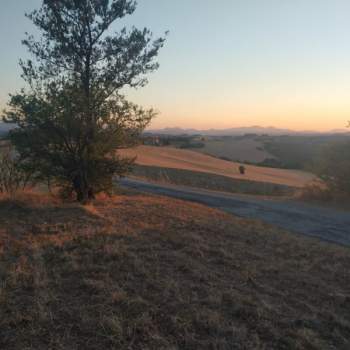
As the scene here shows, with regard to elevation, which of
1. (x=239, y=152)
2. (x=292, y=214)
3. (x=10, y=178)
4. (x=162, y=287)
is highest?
(x=10, y=178)

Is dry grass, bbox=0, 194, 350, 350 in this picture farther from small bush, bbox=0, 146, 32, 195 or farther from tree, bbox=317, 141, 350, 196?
tree, bbox=317, 141, 350, 196

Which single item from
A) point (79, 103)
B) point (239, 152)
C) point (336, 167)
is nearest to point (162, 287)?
point (79, 103)

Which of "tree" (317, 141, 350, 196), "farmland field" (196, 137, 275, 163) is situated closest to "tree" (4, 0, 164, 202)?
"tree" (317, 141, 350, 196)

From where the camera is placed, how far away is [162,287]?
18.5ft

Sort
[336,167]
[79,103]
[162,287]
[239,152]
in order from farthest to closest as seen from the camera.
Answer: [239,152]
[336,167]
[79,103]
[162,287]

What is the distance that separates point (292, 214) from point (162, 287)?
382 inches

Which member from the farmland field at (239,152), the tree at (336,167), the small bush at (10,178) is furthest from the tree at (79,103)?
the farmland field at (239,152)

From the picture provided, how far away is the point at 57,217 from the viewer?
32.8 feet

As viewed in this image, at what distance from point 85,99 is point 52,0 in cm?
280

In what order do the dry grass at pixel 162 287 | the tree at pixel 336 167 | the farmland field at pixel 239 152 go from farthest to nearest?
the farmland field at pixel 239 152
the tree at pixel 336 167
the dry grass at pixel 162 287

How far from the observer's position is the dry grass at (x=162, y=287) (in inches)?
171

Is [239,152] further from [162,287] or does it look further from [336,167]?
[162,287]

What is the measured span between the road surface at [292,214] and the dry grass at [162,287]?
1953 millimetres

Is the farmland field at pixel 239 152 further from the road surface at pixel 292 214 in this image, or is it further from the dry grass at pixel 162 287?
the dry grass at pixel 162 287
